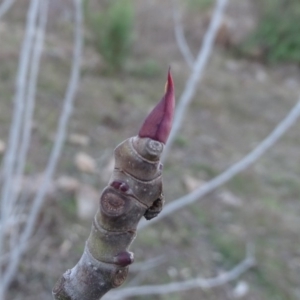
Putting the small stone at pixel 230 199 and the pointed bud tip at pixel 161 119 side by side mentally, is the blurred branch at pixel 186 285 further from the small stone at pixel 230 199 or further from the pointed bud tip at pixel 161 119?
the pointed bud tip at pixel 161 119

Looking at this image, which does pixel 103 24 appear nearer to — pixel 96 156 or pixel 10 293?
pixel 96 156

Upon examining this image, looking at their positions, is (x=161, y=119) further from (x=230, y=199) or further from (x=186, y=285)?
(x=230, y=199)

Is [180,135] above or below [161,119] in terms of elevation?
below

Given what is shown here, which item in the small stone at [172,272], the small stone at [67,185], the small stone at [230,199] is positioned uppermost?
the small stone at [67,185]

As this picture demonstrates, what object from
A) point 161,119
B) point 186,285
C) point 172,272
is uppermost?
point 161,119

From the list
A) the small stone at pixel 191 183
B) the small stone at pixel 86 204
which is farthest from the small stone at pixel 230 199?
the small stone at pixel 86 204

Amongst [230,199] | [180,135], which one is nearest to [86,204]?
A: [230,199]

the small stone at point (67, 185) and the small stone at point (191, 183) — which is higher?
the small stone at point (67, 185)

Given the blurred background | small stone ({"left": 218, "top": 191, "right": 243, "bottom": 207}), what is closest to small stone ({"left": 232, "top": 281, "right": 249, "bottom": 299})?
the blurred background

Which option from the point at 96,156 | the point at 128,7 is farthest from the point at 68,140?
the point at 128,7
